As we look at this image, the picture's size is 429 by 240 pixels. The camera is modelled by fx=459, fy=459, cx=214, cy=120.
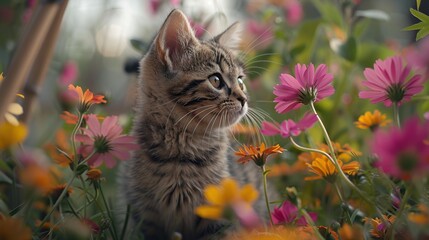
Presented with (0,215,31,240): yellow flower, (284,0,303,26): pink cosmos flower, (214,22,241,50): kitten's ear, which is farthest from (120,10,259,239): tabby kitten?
(284,0,303,26): pink cosmos flower

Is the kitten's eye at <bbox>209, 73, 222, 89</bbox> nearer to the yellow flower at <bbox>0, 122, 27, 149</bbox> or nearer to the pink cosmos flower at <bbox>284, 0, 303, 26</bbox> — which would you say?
the yellow flower at <bbox>0, 122, 27, 149</bbox>

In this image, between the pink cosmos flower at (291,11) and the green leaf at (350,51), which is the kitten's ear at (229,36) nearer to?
the green leaf at (350,51)

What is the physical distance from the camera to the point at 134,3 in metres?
2.14

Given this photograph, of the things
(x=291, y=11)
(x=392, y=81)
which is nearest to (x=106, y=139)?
(x=392, y=81)

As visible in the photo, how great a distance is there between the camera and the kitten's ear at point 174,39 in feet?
3.34

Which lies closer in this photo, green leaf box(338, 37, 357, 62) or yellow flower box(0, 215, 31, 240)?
yellow flower box(0, 215, 31, 240)

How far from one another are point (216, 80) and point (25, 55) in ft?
1.64

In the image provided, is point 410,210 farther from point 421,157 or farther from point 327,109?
point 327,109

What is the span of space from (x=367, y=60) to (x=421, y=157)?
1.05 m

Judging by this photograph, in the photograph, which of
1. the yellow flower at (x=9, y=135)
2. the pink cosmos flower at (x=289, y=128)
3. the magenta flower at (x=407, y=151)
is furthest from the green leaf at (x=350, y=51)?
the yellow flower at (x=9, y=135)

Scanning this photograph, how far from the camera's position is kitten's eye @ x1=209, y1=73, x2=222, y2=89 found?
1.09 m

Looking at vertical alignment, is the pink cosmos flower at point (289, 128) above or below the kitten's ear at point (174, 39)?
below

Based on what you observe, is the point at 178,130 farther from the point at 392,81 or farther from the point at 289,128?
the point at 392,81

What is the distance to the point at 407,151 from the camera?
46 centimetres
